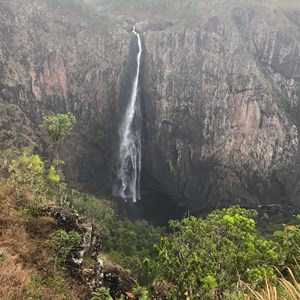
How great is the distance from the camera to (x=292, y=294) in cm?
351

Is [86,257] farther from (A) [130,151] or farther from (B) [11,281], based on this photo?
(A) [130,151]

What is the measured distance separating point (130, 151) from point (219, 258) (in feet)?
127

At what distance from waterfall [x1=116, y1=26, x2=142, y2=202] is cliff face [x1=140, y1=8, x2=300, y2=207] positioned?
1.54 metres

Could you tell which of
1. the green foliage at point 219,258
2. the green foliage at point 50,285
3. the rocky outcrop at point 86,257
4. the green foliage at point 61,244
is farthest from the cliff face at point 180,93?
the green foliage at point 219,258

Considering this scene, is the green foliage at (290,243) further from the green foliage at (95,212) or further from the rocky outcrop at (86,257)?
the green foliage at (95,212)

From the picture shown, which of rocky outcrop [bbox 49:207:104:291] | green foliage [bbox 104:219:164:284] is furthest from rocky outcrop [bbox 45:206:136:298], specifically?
green foliage [bbox 104:219:164:284]

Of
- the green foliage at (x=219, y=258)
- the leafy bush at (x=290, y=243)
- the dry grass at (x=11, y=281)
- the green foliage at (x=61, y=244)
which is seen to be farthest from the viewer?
the green foliage at (x=61, y=244)

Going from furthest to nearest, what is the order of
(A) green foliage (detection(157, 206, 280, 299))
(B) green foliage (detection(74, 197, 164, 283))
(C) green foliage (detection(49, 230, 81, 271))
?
(B) green foliage (detection(74, 197, 164, 283)) → (C) green foliage (detection(49, 230, 81, 271)) → (A) green foliage (detection(157, 206, 280, 299))

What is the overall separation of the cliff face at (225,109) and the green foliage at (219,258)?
35.1m

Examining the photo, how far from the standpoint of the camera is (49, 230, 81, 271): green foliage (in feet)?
32.6

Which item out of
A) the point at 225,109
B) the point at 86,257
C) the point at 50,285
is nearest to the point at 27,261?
the point at 50,285

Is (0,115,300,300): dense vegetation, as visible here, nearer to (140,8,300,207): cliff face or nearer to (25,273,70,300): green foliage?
(25,273,70,300): green foliage

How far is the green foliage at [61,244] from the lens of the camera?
32.6ft

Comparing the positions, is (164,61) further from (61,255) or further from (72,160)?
(61,255)
